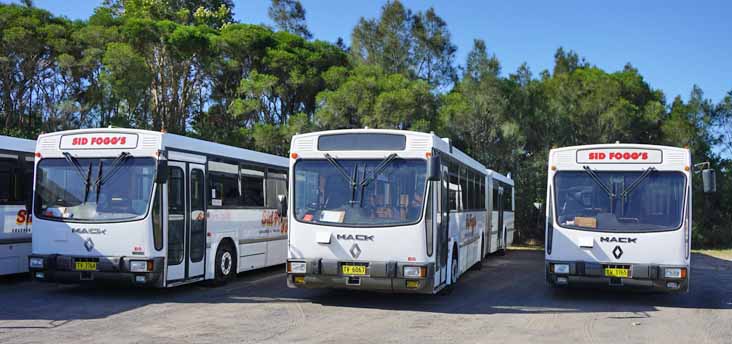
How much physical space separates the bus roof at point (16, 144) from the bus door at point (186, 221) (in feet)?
12.3

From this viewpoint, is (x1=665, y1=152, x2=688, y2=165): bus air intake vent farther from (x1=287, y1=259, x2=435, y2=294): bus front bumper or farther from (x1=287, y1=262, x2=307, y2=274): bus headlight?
(x1=287, y1=262, x2=307, y2=274): bus headlight

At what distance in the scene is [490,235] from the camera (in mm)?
21781

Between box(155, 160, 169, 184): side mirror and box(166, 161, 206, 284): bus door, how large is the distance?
0.61 metres

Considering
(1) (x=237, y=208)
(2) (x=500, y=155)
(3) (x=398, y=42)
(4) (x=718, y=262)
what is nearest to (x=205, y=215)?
(1) (x=237, y=208)

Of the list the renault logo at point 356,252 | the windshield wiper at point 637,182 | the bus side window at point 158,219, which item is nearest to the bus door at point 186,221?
the bus side window at point 158,219

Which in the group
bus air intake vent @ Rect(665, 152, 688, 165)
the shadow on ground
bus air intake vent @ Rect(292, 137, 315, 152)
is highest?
bus air intake vent @ Rect(292, 137, 315, 152)

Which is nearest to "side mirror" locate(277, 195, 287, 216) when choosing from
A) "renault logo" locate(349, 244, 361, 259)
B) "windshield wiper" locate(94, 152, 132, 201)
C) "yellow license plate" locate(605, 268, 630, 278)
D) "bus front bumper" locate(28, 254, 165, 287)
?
"bus front bumper" locate(28, 254, 165, 287)

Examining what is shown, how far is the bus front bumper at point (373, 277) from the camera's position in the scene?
37.0 feet

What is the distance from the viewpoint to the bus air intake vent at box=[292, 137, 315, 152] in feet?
39.4

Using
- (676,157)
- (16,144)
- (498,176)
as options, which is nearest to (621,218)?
(676,157)

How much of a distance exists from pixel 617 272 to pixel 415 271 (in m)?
3.66

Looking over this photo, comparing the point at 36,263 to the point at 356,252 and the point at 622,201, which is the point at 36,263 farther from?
the point at 622,201

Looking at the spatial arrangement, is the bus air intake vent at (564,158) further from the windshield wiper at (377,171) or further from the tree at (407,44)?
the tree at (407,44)

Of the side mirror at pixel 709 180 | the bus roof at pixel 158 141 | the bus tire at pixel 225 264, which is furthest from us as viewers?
the bus tire at pixel 225 264
